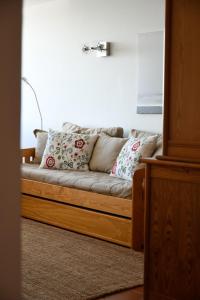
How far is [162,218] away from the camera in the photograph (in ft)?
7.83

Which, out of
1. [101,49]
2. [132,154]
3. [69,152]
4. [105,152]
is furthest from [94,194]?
[101,49]

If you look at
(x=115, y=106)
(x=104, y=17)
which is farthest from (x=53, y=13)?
(x=115, y=106)

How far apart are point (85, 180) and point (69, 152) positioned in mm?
635

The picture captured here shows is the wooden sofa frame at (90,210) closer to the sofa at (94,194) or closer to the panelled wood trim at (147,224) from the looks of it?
the sofa at (94,194)

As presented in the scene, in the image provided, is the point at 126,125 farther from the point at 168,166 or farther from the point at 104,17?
the point at 168,166

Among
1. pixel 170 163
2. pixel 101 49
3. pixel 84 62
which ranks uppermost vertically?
pixel 101 49

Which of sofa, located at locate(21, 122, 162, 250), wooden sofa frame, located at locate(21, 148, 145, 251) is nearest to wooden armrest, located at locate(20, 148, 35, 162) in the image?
sofa, located at locate(21, 122, 162, 250)

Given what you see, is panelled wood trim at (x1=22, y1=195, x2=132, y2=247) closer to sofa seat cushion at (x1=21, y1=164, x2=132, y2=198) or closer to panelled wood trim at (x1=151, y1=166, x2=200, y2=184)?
sofa seat cushion at (x1=21, y1=164, x2=132, y2=198)

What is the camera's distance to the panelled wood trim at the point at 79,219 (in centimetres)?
367

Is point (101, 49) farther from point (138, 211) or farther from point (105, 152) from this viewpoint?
point (138, 211)

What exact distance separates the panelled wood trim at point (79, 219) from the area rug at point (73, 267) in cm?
7

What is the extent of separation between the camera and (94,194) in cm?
386

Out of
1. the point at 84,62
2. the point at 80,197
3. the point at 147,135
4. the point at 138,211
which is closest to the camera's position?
the point at 138,211

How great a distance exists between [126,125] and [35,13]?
2.05 metres
